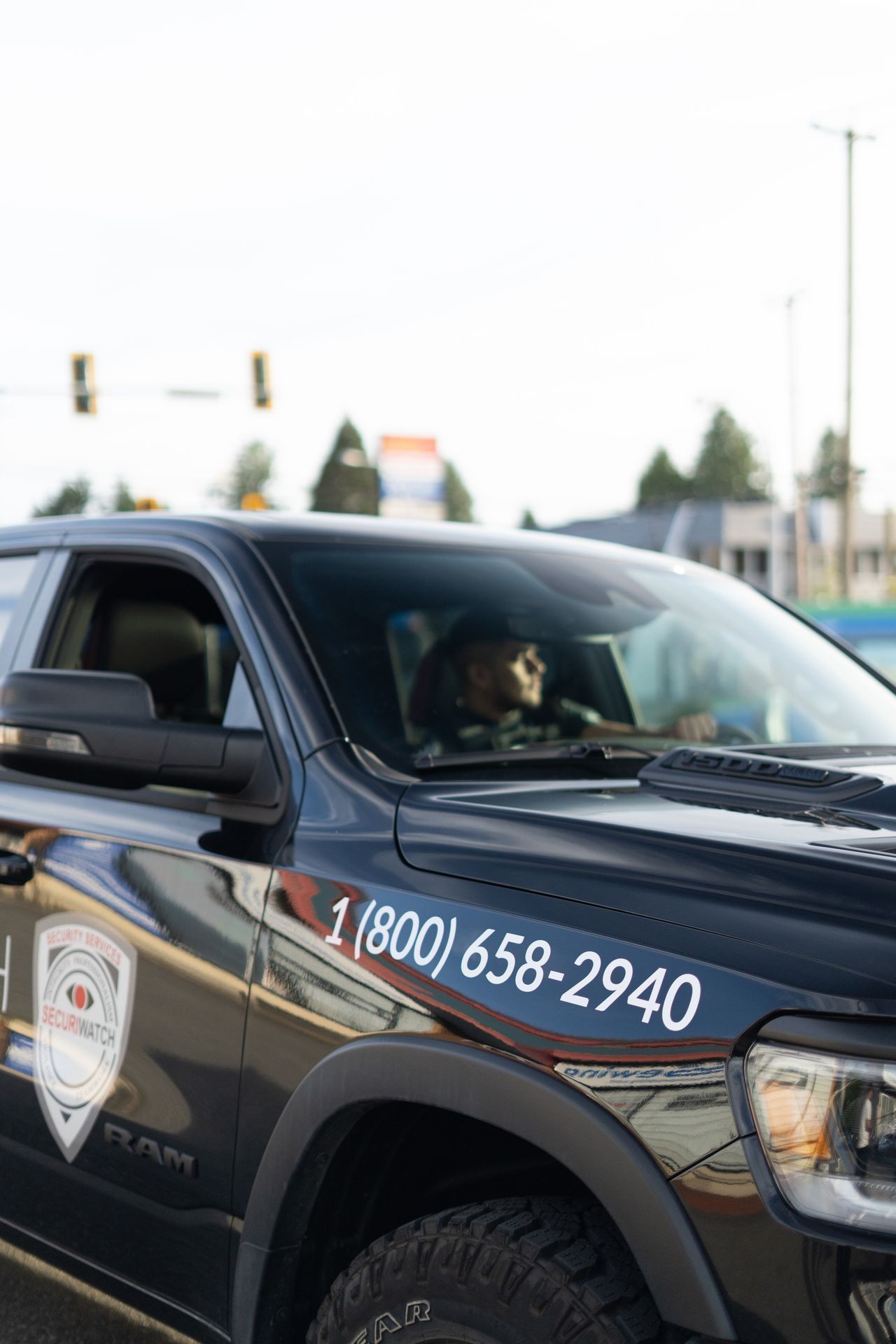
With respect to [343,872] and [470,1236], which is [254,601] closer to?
[343,872]

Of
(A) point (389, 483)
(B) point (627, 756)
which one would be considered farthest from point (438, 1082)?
(A) point (389, 483)

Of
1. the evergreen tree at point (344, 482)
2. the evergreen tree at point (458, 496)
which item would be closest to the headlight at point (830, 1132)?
the evergreen tree at point (344, 482)

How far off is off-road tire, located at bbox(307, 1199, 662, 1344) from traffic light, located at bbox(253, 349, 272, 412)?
21.9 m

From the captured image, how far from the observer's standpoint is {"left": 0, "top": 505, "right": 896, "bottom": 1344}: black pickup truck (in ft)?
5.06

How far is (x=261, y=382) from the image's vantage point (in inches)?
907

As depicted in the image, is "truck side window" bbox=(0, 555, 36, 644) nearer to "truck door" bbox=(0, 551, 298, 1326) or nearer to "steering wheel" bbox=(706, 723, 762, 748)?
"truck door" bbox=(0, 551, 298, 1326)

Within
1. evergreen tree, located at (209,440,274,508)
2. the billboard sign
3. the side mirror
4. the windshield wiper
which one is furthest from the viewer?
evergreen tree, located at (209,440,274,508)

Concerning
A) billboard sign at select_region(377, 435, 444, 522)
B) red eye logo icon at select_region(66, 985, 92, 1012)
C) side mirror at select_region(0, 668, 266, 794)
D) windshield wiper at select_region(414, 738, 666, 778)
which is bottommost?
red eye logo icon at select_region(66, 985, 92, 1012)

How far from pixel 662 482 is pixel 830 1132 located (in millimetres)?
112504

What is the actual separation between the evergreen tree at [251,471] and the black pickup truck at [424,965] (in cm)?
9293

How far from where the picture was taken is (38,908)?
2566 millimetres

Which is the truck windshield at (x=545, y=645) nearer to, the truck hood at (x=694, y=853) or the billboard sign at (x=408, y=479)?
the truck hood at (x=694, y=853)

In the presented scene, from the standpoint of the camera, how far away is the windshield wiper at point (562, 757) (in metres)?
2.42

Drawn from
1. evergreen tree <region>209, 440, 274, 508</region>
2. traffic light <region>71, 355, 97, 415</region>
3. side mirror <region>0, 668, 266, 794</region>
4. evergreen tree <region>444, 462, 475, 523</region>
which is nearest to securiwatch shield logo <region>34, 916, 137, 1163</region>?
side mirror <region>0, 668, 266, 794</region>
